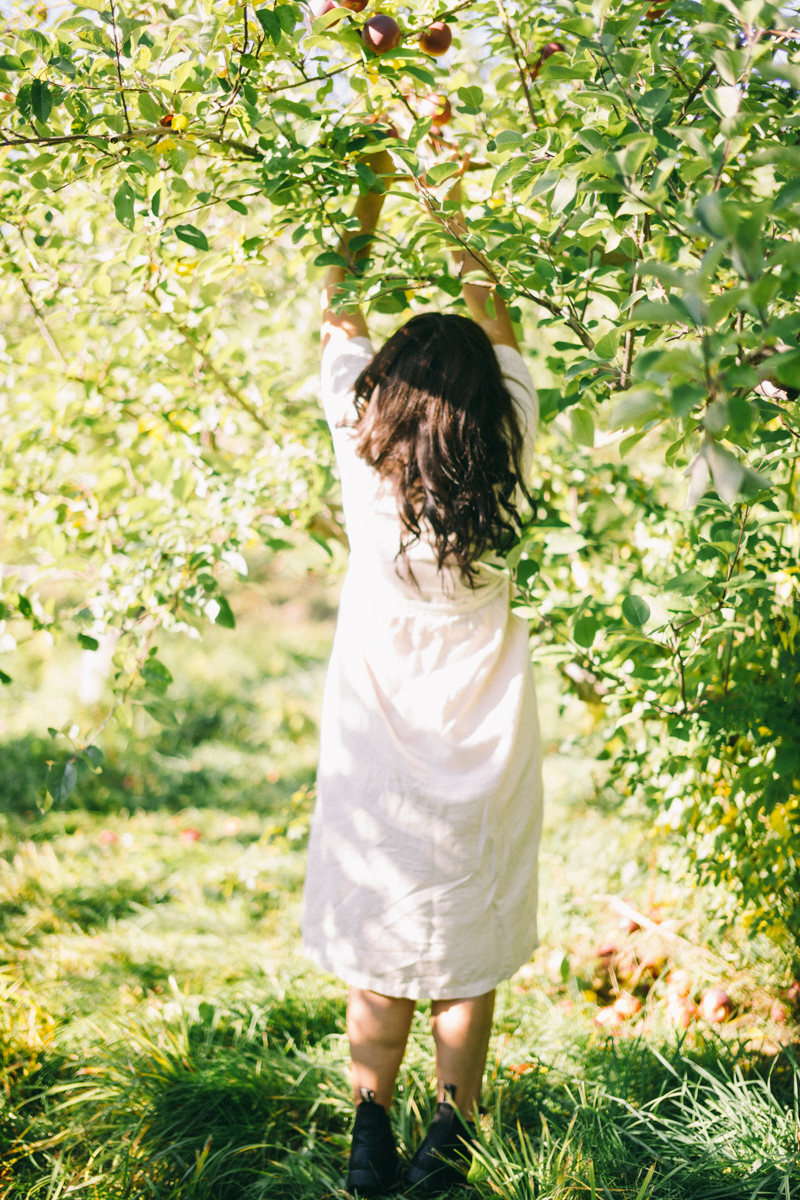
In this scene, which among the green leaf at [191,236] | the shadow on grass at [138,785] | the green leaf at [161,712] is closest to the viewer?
the green leaf at [191,236]

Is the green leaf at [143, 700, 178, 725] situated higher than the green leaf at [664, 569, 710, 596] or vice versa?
the green leaf at [664, 569, 710, 596]

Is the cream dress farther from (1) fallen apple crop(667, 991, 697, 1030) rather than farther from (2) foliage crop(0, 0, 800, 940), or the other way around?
(1) fallen apple crop(667, 991, 697, 1030)

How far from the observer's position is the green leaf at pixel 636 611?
4.04 feet

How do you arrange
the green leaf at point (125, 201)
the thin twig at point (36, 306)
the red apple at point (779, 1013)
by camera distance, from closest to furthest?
the green leaf at point (125, 201), the thin twig at point (36, 306), the red apple at point (779, 1013)

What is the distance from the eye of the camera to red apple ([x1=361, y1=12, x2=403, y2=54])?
1.26 metres

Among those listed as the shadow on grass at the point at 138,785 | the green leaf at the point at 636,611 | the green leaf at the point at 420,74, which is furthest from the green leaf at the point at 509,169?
the shadow on grass at the point at 138,785

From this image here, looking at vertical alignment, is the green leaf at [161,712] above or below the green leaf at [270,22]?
below

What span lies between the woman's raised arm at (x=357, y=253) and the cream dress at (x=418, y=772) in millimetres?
43

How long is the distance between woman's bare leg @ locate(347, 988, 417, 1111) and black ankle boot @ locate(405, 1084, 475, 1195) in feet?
0.36

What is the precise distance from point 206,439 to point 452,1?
3.94ft

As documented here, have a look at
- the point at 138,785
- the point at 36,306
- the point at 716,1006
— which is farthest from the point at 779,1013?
the point at 138,785

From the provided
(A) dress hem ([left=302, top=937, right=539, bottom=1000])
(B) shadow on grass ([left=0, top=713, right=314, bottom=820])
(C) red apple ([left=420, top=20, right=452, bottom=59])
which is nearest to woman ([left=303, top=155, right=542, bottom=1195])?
(A) dress hem ([left=302, top=937, right=539, bottom=1000])

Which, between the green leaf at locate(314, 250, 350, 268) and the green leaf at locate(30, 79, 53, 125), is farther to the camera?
the green leaf at locate(314, 250, 350, 268)

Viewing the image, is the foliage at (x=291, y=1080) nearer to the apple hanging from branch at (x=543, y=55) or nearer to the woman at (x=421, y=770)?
the woman at (x=421, y=770)
